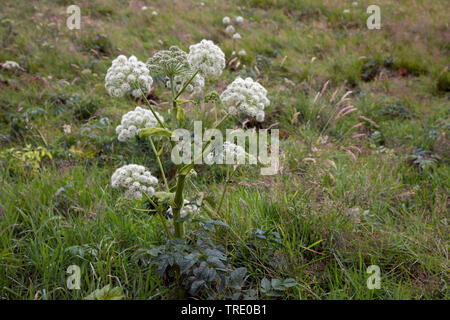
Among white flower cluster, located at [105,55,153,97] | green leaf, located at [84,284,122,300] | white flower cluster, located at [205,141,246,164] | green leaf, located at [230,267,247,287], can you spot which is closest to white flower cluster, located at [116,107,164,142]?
white flower cluster, located at [105,55,153,97]

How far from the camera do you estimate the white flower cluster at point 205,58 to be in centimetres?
206

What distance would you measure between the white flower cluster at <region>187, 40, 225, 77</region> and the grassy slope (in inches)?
49.2

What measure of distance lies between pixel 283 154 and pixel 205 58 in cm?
179

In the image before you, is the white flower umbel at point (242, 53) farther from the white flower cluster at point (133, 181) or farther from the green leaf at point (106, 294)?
the green leaf at point (106, 294)

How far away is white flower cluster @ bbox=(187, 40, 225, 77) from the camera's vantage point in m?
2.06

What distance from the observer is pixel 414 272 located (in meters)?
2.55

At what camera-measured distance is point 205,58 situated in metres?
2.09

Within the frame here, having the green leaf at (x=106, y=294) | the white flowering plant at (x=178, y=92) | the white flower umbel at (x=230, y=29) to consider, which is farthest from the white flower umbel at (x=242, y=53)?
the green leaf at (x=106, y=294)

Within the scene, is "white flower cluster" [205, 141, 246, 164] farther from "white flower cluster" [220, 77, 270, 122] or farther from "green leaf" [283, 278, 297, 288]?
"green leaf" [283, 278, 297, 288]

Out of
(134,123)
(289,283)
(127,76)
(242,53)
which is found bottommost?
(289,283)

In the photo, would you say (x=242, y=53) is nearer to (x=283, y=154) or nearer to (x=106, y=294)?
(x=283, y=154)

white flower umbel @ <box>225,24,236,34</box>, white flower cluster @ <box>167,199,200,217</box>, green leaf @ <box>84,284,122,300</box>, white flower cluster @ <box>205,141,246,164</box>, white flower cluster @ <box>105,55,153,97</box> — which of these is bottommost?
green leaf @ <box>84,284,122,300</box>

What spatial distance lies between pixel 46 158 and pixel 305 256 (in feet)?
11.0

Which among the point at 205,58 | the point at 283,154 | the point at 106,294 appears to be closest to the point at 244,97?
the point at 205,58
